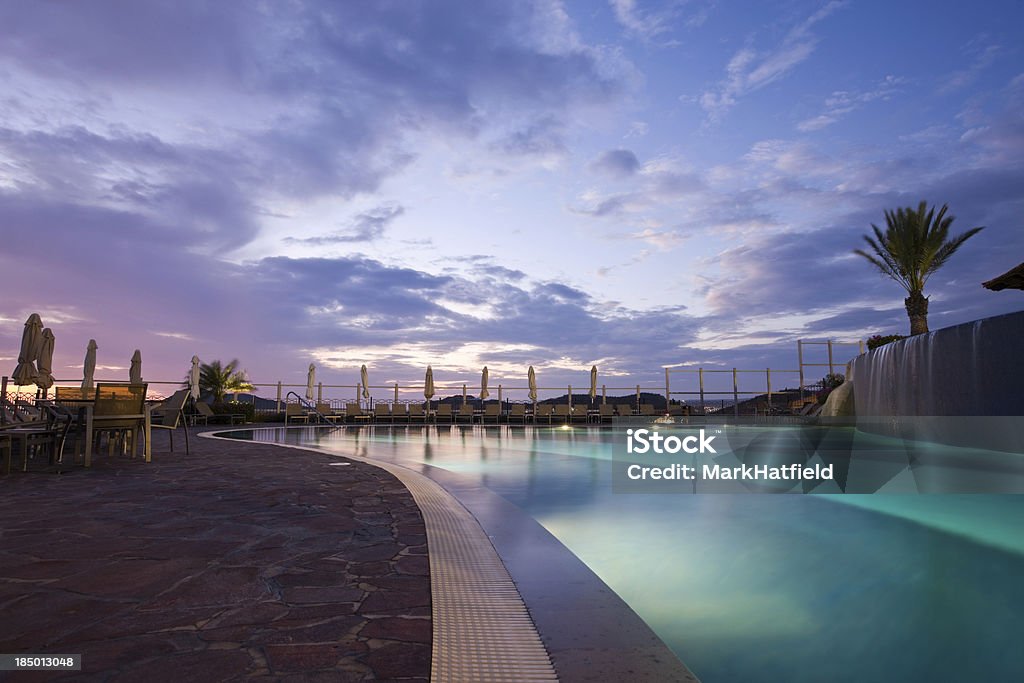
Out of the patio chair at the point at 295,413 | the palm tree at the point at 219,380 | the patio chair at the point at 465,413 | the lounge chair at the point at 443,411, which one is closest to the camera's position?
the patio chair at the point at 295,413

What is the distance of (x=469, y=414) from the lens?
73.9 ft

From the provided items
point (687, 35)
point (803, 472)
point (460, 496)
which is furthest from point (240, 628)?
point (687, 35)

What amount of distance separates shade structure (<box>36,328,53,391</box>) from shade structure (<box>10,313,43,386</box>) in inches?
5.6

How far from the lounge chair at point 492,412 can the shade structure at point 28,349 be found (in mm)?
15376

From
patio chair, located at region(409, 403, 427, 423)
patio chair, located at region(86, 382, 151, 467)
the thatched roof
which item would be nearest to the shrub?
the thatched roof

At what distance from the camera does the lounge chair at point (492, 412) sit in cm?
2280

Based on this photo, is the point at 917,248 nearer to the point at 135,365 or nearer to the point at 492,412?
the point at 492,412

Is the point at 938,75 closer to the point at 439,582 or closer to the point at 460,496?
the point at 460,496

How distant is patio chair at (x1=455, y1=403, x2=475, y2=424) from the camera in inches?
883

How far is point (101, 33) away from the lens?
11.0m

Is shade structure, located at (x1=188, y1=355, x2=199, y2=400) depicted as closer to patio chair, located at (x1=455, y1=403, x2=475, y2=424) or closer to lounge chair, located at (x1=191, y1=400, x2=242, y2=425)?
lounge chair, located at (x1=191, y1=400, x2=242, y2=425)

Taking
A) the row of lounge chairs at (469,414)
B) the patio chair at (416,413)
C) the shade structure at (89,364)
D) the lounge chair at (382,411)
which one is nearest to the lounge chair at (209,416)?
the row of lounge chairs at (469,414)

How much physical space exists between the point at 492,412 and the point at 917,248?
16430mm

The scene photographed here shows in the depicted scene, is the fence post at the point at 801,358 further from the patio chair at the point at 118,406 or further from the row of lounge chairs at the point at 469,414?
the patio chair at the point at 118,406
